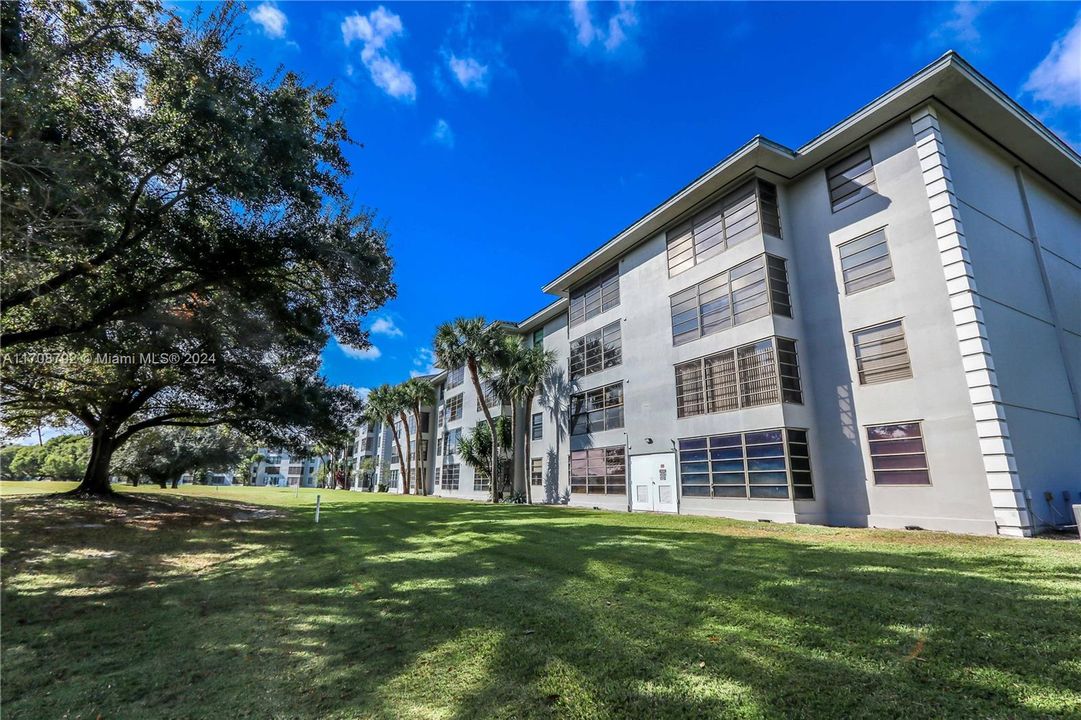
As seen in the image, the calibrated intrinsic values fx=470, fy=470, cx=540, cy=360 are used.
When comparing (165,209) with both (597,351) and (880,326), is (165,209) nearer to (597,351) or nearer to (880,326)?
(880,326)

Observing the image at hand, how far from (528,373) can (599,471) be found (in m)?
8.62

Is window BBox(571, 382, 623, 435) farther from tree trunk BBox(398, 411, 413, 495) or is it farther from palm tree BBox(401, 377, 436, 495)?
tree trunk BBox(398, 411, 413, 495)

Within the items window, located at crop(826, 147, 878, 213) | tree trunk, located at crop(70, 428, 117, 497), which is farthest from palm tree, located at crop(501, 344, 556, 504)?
tree trunk, located at crop(70, 428, 117, 497)

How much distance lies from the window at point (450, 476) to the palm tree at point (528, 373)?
13204 mm

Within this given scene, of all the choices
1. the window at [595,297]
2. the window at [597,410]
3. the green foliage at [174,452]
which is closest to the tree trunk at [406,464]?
the green foliage at [174,452]

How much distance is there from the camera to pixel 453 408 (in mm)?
43938

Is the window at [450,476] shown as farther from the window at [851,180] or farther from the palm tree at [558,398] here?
the window at [851,180]

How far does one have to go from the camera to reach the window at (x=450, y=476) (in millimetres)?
42094

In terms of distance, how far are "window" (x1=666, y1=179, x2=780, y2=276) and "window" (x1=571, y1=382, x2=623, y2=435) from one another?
6.86m

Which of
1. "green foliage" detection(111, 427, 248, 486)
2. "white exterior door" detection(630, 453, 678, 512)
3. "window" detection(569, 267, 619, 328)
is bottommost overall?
"white exterior door" detection(630, 453, 678, 512)

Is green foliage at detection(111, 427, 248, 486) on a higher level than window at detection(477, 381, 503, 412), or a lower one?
lower

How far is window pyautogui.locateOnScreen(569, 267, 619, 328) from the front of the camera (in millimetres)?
25266

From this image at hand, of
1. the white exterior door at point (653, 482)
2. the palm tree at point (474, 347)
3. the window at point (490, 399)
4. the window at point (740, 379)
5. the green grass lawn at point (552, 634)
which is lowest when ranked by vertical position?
the green grass lawn at point (552, 634)

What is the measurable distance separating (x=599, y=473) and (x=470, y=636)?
67.7 feet
